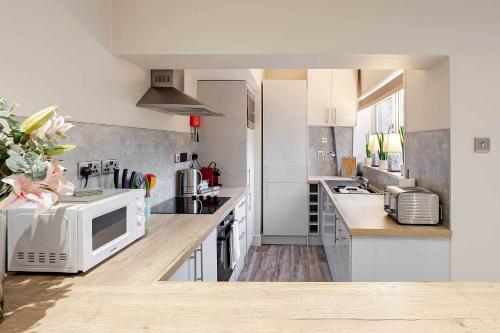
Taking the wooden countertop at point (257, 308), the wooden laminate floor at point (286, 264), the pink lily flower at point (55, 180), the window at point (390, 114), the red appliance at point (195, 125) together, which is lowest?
the wooden laminate floor at point (286, 264)

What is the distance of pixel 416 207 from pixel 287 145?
9.24ft

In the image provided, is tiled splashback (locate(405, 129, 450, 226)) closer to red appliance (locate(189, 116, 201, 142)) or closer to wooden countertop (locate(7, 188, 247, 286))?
wooden countertop (locate(7, 188, 247, 286))

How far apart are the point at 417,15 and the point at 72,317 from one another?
2.21 m

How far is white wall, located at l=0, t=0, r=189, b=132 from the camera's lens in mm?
1392

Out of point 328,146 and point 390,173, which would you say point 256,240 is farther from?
point 390,173

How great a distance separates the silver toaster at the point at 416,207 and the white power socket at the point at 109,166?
5.84 feet

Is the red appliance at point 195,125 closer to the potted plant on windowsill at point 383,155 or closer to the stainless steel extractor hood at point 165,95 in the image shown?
the stainless steel extractor hood at point 165,95

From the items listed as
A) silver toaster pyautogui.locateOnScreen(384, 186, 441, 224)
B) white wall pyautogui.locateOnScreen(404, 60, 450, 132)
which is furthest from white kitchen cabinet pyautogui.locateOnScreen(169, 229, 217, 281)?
white wall pyautogui.locateOnScreen(404, 60, 450, 132)

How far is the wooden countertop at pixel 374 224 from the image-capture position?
2156 millimetres

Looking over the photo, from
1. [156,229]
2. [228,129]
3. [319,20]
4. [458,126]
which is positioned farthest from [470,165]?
[228,129]

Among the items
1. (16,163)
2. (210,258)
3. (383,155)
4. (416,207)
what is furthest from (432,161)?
(16,163)

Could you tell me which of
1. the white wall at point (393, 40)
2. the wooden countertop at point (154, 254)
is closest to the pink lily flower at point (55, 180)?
the wooden countertop at point (154, 254)

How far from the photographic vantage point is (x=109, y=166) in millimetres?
2096

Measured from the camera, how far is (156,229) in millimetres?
2084
